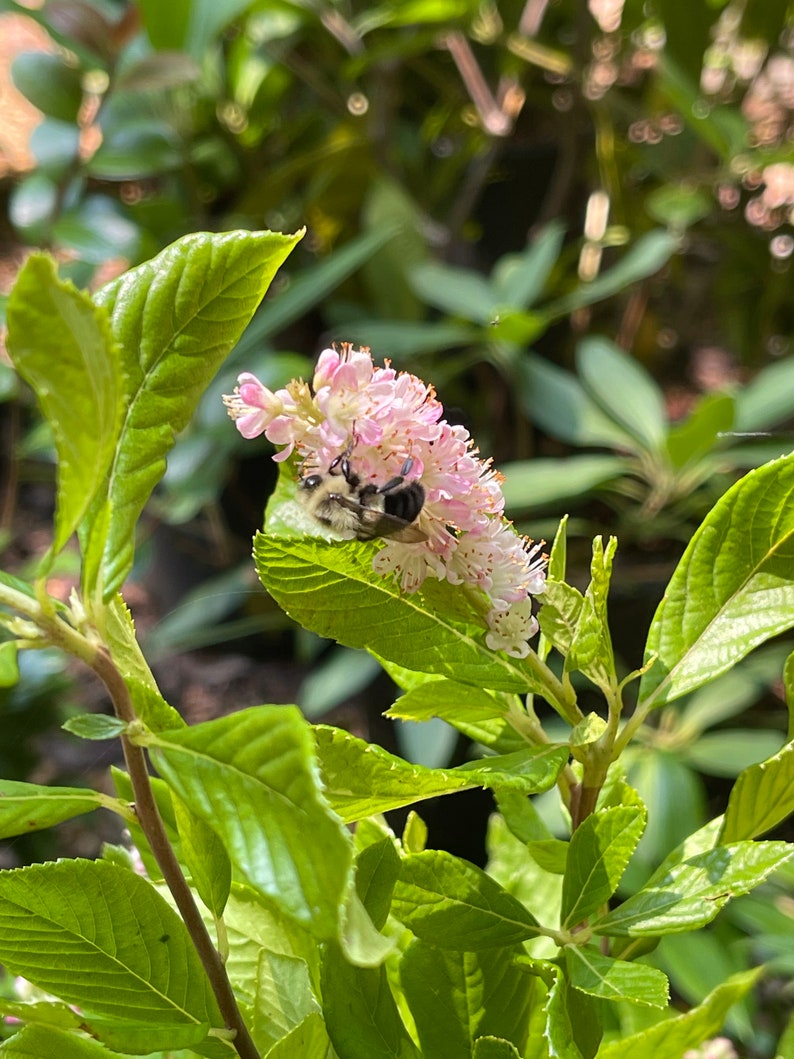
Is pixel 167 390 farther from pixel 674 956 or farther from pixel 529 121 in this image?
pixel 529 121

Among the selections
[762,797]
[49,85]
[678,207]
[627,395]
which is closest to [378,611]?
[762,797]

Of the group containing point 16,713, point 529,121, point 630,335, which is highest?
point 529,121

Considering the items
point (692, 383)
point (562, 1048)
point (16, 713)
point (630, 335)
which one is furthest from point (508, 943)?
point (692, 383)

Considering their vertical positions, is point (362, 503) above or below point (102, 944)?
above

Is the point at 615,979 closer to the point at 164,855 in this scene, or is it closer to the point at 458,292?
the point at 164,855

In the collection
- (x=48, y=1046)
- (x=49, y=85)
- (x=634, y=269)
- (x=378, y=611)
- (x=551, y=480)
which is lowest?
(x=48, y=1046)

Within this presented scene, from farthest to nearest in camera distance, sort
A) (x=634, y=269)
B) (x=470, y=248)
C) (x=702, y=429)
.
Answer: (x=470, y=248) < (x=634, y=269) < (x=702, y=429)

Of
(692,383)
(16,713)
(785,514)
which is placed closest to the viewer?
(785,514)

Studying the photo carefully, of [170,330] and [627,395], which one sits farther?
[627,395]
